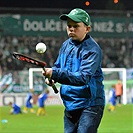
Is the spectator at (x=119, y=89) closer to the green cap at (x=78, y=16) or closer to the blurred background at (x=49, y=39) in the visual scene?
the blurred background at (x=49, y=39)

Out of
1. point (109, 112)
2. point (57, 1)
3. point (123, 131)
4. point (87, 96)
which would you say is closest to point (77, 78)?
point (87, 96)

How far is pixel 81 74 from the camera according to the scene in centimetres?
543

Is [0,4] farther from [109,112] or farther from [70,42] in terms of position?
[70,42]

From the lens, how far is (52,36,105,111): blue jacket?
5414 mm

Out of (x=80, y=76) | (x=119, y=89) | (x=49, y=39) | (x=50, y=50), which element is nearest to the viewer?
(x=80, y=76)

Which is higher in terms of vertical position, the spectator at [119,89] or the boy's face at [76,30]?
the boy's face at [76,30]

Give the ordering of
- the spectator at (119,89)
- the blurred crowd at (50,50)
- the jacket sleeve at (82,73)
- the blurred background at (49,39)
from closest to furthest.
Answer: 1. the jacket sleeve at (82,73)
2. the blurred background at (49,39)
3. the blurred crowd at (50,50)
4. the spectator at (119,89)

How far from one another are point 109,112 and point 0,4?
11.2 metres

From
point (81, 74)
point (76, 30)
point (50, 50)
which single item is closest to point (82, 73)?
point (81, 74)

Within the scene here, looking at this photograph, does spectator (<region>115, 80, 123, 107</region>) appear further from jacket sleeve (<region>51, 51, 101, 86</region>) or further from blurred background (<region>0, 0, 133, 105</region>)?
jacket sleeve (<region>51, 51, 101, 86</region>)

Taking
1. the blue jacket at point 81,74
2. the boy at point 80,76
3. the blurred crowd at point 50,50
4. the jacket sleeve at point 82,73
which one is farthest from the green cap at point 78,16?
the blurred crowd at point 50,50

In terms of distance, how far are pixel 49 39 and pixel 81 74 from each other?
21.9 m

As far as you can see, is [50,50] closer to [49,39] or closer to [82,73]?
[49,39]

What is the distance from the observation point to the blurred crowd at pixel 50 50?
1076 inches
